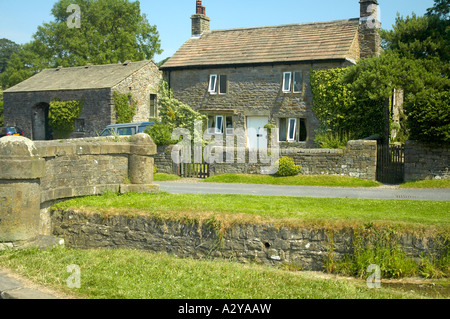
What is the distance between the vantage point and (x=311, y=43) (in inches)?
1095

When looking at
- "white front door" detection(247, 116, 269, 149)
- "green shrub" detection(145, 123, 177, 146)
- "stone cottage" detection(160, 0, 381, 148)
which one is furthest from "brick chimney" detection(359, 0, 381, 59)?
"green shrub" detection(145, 123, 177, 146)

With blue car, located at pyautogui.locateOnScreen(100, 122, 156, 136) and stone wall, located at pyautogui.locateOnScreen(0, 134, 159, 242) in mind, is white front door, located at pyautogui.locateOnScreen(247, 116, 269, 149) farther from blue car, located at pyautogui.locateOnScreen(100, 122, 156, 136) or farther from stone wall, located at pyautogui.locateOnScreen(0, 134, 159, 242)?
stone wall, located at pyautogui.locateOnScreen(0, 134, 159, 242)

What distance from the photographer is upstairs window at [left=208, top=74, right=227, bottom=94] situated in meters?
29.4

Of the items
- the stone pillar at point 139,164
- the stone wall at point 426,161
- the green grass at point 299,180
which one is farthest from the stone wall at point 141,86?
the stone pillar at point 139,164

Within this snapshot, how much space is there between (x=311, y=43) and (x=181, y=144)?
429 inches

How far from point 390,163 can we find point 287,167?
408cm

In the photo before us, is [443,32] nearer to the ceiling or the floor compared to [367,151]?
nearer to the ceiling

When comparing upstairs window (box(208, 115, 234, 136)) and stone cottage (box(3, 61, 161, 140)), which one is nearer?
upstairs window (box(208, 115, 234, 136))

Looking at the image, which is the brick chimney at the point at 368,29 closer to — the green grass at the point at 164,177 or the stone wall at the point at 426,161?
the stone wall at the point at 426,161

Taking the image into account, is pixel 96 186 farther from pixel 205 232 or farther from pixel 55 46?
pixel 55 46

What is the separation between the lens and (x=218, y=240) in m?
9.95

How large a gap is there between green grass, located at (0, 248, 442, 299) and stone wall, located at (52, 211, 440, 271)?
3.59ft

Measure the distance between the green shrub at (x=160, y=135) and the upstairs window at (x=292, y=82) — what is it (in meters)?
8.55
